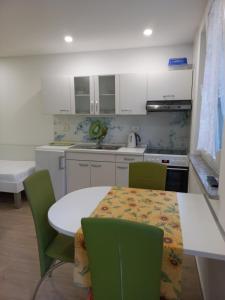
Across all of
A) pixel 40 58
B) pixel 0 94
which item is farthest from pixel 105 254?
pixel 0 94

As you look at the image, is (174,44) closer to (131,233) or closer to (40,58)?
(40,58)

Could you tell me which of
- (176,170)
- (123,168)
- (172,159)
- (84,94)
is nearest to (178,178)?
(176,170)

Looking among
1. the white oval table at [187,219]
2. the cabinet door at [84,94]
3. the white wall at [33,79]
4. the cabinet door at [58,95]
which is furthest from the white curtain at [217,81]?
the cabinet door at [58,95]

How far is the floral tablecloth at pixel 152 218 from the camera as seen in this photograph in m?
Answer: 1.06

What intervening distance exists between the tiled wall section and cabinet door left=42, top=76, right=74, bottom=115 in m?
0.35

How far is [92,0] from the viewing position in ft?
6.61

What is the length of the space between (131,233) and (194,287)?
140 cm

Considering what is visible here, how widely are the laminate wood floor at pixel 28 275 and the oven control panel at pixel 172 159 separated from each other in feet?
3.84

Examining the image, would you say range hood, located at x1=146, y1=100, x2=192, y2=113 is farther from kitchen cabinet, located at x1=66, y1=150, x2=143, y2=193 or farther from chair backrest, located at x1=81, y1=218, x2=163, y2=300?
chair backrest, located at x1=81, y1=218, x2=163, y2=300

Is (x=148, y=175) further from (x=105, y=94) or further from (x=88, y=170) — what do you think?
(x=105, y=94)

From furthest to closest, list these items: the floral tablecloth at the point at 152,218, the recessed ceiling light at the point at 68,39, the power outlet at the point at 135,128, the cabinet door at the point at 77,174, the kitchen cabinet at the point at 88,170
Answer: the power outlet at the point at 135,128 < the cabinet door at the point at 77,174 < the kitchen cabinet at the point at 88,170 < the recessed ceiling light at the point at 68,39 < the floral tablecloth at the point at 152,218

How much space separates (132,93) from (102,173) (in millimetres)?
1255

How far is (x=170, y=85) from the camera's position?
3.08 meters

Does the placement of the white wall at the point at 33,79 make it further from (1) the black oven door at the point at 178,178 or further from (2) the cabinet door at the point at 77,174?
(1) the black oven door at the point at 178,178
